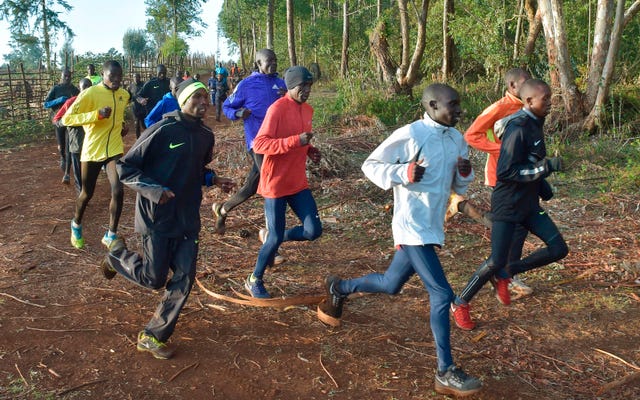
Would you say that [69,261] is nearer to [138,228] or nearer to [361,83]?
[138,228]

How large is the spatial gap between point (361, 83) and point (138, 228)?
39.2ft

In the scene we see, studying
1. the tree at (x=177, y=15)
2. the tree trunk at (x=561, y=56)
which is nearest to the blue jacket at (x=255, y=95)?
the tree trunk at (x=561, y=56)

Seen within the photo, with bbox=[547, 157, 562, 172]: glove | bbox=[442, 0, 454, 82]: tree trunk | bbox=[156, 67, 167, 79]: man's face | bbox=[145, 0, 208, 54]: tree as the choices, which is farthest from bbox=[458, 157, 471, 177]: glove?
bbox=[145, 0, 208, 54]: tree

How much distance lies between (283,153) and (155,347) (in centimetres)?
179

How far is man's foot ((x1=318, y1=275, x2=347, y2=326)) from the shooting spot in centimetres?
445

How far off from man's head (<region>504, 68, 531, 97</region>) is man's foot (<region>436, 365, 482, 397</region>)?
257 centimetres

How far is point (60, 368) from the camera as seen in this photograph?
3.91 m

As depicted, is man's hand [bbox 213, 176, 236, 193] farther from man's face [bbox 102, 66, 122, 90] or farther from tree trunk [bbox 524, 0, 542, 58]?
tree trunk [bbox 524, 0, 542, 58]

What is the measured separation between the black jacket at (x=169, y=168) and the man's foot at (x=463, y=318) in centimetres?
210

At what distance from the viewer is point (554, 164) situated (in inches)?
156

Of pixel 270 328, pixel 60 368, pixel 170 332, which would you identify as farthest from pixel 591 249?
pixel 60 368

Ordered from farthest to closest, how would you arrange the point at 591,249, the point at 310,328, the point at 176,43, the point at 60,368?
the point at 176,43
the point at 591,249
the point at 310,328
the point at 60,368

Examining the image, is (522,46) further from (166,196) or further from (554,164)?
(166,196)

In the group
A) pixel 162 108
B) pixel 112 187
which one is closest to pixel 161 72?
pixel 162 108
